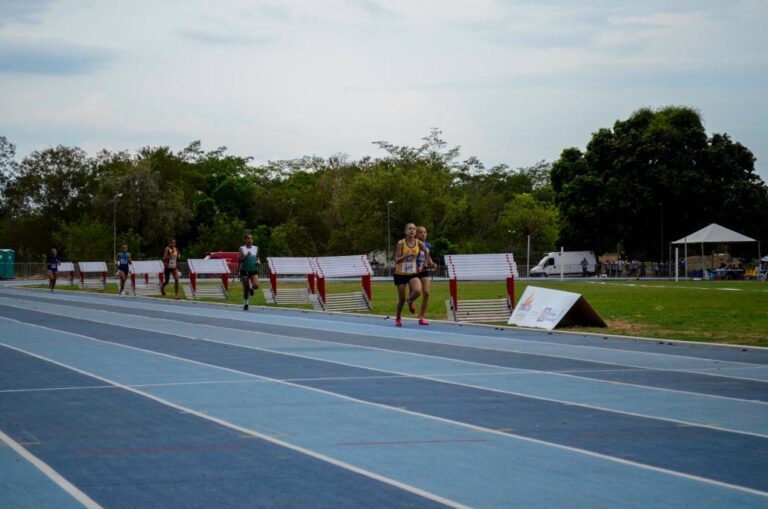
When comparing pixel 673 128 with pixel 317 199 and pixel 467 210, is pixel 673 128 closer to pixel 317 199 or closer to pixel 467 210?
pixel 467 210

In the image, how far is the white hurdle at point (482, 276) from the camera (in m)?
23.6

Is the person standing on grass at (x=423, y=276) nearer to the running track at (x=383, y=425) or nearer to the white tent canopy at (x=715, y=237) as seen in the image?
the running track at (x=383, y=425)

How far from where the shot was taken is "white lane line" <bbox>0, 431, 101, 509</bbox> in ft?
20.3

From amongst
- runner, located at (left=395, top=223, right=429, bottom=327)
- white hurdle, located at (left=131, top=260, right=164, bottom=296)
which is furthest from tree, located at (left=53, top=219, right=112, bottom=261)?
Answer: runner, located at (left=395, top=223, right=429, bottom=327)

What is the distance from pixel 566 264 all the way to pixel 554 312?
2534 inches

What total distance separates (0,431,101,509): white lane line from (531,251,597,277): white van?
7571 centimetres

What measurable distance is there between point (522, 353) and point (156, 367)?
16.1ft

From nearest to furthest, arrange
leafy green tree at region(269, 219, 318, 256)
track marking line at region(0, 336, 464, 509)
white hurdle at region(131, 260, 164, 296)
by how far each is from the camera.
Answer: track marking line at region(0, 336, 464, 509) → white hurdle at region(131, 260, 164, 296) → leafy green tree at region(269, 219, 318, 256)

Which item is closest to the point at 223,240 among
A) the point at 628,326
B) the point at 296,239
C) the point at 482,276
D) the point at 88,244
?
the point at 88,244

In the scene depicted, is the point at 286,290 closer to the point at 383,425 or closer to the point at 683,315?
the point at 683,315

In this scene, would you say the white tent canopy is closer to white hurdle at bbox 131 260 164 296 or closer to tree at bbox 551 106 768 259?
tree at bbox 551 106 768 259

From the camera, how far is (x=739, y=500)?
624 cm

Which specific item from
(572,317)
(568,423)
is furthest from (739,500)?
(572,317)

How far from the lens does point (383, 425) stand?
29.3ft
